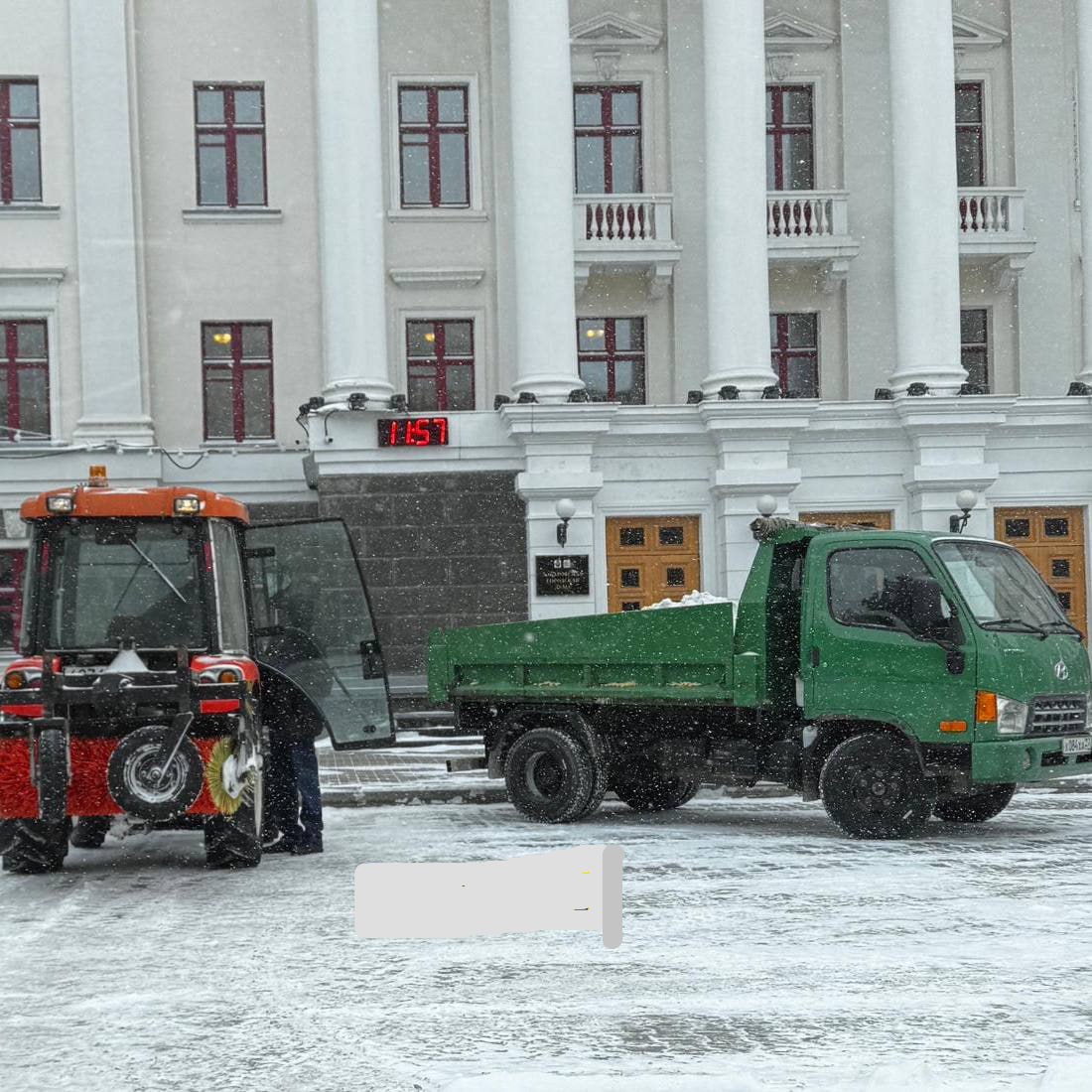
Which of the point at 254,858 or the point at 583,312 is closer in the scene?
the point at 254,858

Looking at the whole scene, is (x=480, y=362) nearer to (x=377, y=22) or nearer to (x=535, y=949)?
(x=377, y=22)

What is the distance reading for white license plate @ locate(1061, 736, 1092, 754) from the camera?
41.4 feet

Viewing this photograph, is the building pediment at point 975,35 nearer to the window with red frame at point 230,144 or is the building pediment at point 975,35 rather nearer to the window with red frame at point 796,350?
the window with red frame at point 796,350

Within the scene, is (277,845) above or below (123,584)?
below

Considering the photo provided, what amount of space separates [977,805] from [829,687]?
182 cm

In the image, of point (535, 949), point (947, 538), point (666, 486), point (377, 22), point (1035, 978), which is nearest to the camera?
point (1035, 978)

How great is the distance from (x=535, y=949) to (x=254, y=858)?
364 centimetres

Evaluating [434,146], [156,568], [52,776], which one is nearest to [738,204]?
[434,146]

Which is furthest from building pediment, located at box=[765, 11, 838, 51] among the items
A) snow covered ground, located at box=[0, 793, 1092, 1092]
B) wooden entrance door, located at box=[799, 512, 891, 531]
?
snow covered ground, located at box=[0, 793, 1092, 1092]

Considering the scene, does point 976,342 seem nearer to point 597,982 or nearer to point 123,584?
point 123,584

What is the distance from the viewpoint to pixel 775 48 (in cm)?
3203

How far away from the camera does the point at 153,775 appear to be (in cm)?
1085

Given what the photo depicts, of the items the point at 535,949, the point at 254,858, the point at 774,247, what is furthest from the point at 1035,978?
the point at 774,247

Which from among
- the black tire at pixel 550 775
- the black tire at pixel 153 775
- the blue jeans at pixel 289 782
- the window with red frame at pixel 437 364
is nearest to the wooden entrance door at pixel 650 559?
the window with red frame at pixel 437 364
